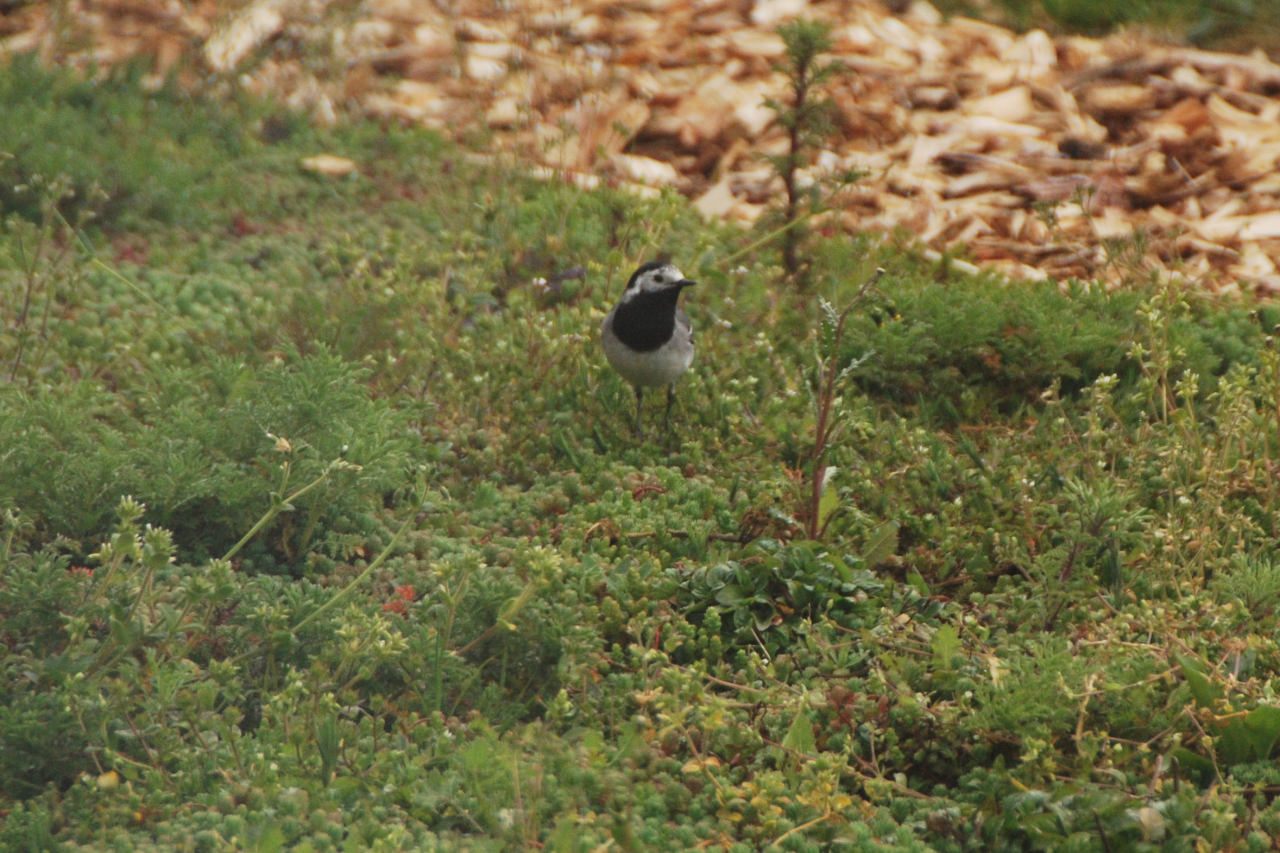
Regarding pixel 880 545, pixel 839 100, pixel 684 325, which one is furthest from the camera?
pixel 839 100

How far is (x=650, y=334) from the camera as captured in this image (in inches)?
205

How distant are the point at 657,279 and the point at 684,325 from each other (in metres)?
0.27

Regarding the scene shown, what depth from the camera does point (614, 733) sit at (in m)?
3.68

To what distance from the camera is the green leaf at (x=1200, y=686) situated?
345 cm

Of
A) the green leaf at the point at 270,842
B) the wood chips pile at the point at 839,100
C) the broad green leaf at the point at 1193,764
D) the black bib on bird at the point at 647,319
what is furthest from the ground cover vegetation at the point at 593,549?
the wood chips pile at the point at 839,100

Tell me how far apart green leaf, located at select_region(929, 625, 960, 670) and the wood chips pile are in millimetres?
3168

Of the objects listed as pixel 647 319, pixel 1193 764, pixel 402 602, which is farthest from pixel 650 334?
pixel 1193 764

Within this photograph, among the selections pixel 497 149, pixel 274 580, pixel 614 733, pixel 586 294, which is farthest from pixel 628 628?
pixel 497 149

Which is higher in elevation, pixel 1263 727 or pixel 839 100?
pixel 839 100

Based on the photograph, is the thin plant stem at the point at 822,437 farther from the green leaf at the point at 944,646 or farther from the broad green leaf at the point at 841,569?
the green leaf at the point at 944,646

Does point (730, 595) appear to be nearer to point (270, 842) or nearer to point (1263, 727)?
point (1263, 727)

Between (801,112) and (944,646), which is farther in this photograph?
(801,112)

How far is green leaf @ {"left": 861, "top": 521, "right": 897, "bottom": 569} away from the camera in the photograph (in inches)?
173

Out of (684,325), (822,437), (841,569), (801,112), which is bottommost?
(841,569)
